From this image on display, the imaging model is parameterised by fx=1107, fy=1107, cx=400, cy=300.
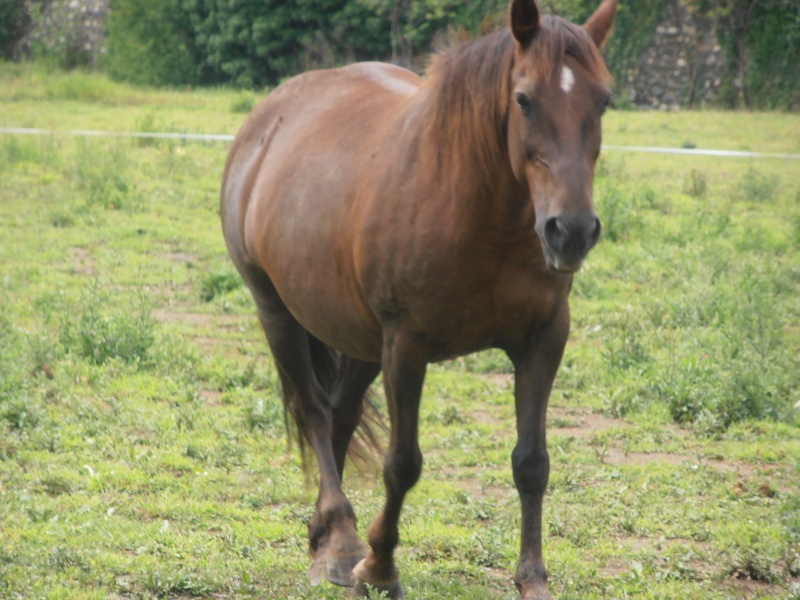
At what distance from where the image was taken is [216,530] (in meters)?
4.63

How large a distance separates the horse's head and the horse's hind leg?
5.60 feet

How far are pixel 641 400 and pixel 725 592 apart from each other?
7.66 ft

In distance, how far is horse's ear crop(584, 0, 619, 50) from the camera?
3.43 m

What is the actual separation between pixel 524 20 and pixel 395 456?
1.51 m

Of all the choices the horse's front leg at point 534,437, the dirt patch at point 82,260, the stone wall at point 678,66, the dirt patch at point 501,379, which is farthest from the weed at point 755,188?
the stone wall at point 678,66

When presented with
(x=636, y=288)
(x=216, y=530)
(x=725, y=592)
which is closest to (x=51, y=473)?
(x=216, y=530)

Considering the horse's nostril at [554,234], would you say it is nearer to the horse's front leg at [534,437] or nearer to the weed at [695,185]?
the horse's front leg at [534,437]

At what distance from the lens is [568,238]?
9.34 feet

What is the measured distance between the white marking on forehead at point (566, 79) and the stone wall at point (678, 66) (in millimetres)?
19320

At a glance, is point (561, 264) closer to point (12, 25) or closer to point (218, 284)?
point (218, 284)

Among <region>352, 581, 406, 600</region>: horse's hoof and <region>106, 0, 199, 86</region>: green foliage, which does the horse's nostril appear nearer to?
<region>352, 581, 406, 600</region>: horse's hoof

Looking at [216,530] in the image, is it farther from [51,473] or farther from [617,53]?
[617,53]

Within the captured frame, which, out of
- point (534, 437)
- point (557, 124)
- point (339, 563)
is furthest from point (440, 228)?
point (339, 563)

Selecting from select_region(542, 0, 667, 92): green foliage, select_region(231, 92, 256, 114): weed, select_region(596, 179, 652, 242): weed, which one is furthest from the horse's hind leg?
select_region(542, 0, 667, 92): green foliage
